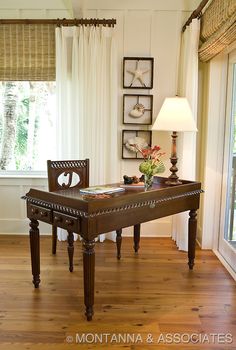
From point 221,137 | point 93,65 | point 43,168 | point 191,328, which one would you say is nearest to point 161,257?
point 191,328

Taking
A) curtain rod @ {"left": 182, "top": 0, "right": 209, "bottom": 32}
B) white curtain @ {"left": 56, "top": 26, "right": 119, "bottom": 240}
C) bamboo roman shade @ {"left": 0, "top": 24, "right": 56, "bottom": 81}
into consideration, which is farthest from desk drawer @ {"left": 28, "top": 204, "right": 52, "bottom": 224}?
curtain rod @ {"left": 182, "top": 0, "right": 209, "bottom": 32}

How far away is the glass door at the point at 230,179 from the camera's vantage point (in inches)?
122

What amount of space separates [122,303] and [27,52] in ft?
9.19

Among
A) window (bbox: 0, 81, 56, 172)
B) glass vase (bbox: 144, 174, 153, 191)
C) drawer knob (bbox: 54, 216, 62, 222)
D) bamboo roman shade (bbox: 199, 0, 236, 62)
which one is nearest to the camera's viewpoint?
drawer knob (bbox: 54, 216, 62, 222)

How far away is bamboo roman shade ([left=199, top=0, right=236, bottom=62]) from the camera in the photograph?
2432 millimetres

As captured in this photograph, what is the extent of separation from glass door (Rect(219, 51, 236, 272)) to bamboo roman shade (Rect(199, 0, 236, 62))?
0.26 m

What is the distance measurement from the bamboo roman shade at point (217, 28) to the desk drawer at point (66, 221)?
183cm

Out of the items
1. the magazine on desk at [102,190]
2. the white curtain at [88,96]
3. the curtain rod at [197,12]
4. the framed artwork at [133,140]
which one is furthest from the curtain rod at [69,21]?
the magazine on desk at [102,190]

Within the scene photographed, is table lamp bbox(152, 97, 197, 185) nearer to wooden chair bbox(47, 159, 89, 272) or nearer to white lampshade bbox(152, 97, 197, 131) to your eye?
white lampshade bbox(152, 97, 197, 131)

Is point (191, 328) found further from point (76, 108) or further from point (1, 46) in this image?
point (1, 46)

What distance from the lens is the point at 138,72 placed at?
11.7 feet

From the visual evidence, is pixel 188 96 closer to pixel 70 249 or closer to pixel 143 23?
pixel 143 23

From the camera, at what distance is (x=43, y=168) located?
3959 millimetres

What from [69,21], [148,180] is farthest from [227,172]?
[69,21]
